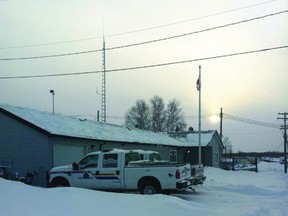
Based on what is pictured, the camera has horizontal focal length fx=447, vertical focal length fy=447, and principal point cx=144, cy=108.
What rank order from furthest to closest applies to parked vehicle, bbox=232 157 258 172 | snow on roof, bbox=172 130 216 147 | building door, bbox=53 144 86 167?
1. snow on roof, bbox=172 130 216 147
2. parked vehicle, bbox=232 157 258 172
3. building door, bbox=53 144 86 167

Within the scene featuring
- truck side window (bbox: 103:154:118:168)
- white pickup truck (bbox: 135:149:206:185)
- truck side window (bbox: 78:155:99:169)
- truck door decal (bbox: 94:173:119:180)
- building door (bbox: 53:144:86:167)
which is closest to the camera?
truck door decal (bbox: 94:173:119:180)

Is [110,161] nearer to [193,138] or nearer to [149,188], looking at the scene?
[149,188]

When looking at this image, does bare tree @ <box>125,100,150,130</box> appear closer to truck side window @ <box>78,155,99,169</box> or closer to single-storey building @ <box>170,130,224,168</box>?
single-storey building @ <box>170,130,224,168</box>

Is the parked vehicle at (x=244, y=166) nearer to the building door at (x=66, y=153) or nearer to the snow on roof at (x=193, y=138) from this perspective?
the snow on roof at (x=193, y=138)

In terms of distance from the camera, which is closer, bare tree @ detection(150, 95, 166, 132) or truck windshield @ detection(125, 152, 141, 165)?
truck windshield @ detection(125, 152, 141, 165)

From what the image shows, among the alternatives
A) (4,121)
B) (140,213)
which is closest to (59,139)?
(4,121)

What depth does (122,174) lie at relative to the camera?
56.1 feet

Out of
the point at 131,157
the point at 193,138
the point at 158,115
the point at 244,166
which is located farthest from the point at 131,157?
the point at 158,115

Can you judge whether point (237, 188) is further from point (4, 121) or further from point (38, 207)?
point (38, 207)

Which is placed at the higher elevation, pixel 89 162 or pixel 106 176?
pixel 89 162

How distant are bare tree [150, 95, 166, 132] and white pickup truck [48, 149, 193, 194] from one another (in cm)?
6932

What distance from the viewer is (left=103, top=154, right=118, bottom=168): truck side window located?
1736cm

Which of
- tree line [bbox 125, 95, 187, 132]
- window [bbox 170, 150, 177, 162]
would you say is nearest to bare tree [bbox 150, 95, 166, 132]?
tree line [bbox 125, 95, 187, 132]

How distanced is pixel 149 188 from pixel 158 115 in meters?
73.9
